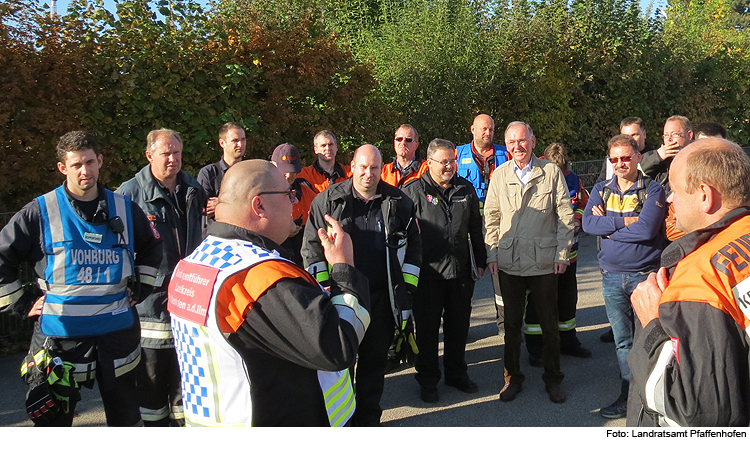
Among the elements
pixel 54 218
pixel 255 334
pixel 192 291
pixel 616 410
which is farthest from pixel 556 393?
pixel 54 218

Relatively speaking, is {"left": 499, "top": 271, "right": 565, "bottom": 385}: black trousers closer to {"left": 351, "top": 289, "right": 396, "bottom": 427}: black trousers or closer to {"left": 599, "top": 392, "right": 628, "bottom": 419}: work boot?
{"left": 599, "top": 392, "right": 628, "bottom": 419}: work boot

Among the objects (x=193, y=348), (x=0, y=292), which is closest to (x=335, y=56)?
(x=0, y=292)

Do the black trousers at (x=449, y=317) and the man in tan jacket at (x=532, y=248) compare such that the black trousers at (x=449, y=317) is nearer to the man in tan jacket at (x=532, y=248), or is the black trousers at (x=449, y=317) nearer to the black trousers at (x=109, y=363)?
the man in tan jacket at (x=532, y=248)

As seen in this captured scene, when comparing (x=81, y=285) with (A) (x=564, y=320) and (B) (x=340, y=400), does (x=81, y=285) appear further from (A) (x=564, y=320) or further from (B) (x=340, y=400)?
(A) (x=564, y=320)

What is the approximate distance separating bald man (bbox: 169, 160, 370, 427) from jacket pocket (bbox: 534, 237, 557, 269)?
2.69 meters

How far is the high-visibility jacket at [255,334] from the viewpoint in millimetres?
1996

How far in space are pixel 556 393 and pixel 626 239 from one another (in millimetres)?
1321

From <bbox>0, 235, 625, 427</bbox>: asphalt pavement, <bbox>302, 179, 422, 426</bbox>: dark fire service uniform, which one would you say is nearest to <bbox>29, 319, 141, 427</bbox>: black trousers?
<bbox>0, 235, 625, 427</bbox>: asphalt pavement

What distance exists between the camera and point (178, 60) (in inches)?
267

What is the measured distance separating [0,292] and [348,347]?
2498 millimetres

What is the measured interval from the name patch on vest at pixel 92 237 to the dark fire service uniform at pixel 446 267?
7.89 ft

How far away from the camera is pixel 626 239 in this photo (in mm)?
4418

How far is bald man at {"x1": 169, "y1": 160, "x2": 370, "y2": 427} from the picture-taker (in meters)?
2.00

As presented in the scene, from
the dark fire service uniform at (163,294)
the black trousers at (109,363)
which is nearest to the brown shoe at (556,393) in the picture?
the dark fire service uniform at (163,294)
